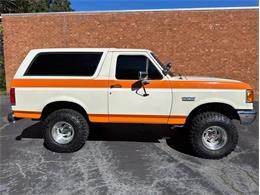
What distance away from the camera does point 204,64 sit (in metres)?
→ 13.3

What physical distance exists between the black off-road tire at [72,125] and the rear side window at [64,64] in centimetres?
82

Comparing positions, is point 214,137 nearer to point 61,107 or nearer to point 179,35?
point 61,107

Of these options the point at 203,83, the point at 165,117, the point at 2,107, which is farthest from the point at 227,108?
the point at 2,107

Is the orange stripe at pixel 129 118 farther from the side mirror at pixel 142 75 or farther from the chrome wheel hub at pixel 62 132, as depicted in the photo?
the side mirror at pixel 142 75

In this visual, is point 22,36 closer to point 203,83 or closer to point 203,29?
point 203,29

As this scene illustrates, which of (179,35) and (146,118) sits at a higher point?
(179,35)

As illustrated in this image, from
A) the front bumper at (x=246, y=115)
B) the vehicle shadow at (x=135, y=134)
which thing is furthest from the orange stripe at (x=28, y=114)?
the front bumper at (x=246, y=115)

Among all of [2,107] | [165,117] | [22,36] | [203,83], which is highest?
[22,36]

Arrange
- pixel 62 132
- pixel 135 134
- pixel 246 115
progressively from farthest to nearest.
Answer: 1. pixel 135 134
2. pixel 62 132
3. pixel 246 115

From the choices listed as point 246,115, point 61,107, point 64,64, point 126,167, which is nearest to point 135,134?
point 61,107

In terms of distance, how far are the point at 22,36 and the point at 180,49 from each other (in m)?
7.61

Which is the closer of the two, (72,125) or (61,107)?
(72,125)

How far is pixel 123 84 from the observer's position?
591 cm

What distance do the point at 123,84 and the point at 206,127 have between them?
1.83m
